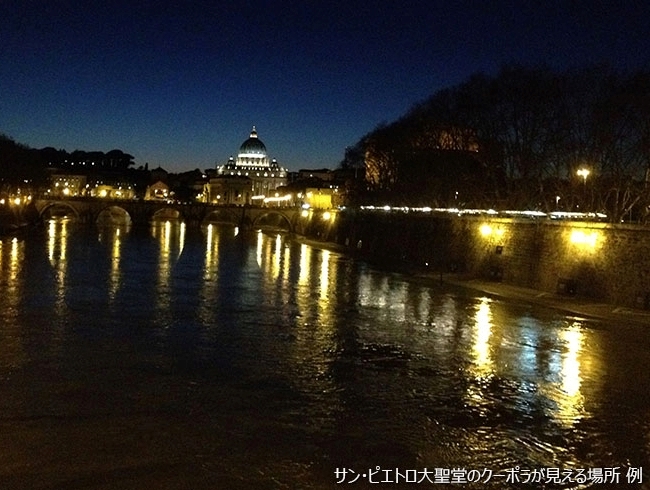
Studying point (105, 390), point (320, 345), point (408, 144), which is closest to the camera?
point (105, 390)

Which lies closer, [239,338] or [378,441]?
[378,441]

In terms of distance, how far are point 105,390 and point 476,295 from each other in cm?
2458

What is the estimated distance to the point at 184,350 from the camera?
18.9 meters

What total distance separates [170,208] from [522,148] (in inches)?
3492

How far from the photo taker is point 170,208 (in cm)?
12812

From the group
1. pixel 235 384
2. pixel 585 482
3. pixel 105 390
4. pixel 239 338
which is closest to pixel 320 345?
pixel 239 338

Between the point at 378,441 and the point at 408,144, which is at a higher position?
the point at 408,144

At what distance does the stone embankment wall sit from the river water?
15.7 feet

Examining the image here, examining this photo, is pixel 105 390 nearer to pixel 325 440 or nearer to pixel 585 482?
pixel 325 440

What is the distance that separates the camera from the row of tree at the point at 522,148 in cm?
4047

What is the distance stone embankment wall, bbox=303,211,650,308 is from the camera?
106 feet

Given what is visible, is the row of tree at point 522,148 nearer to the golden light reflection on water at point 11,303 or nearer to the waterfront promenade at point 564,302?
the waterfront promenade at point 564,302

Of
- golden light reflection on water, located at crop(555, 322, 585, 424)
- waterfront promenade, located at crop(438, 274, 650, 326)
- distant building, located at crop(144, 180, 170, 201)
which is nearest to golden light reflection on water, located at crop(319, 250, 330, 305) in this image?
waterfront promenade, located at crop(438, 274, 650, 326)

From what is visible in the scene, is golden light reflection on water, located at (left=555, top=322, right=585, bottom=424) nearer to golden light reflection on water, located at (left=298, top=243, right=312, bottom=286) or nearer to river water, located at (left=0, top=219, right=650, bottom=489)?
river water, located at (left=0, top=219, right=650, bottom=489)
